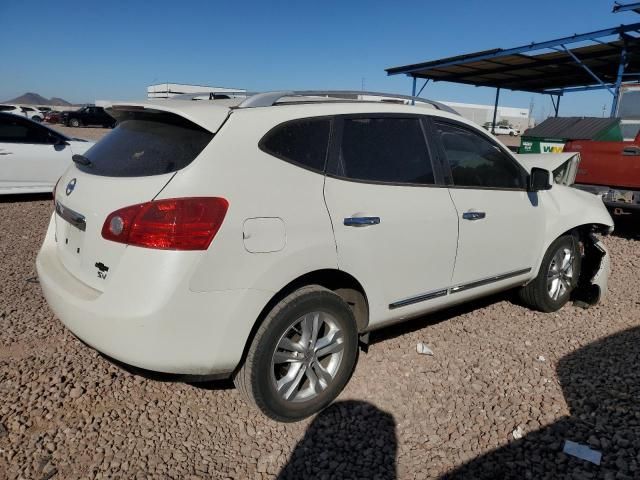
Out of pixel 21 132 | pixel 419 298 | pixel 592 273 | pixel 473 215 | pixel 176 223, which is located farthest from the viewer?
pixel 21 132

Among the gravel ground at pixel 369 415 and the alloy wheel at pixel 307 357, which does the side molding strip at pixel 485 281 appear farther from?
the alloy wheel at pixel 307 357

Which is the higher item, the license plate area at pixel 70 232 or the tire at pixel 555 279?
the license plate area at pixel 70 232

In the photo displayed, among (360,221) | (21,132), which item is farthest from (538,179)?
(21,132)

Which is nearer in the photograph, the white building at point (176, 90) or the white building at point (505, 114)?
the white building at point (176, 90)

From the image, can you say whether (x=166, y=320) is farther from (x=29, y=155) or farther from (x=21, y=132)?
(x=21, y=132)

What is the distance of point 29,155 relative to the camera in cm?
851

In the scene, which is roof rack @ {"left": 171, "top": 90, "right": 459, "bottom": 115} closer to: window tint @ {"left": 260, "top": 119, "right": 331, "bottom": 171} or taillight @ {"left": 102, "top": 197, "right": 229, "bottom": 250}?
window tint @ {"left": 260, "top": 119, "right": 331, "bottom": 171}

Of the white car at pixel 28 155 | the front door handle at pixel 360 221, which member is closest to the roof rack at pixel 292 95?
the front door handle at pixel 360 221

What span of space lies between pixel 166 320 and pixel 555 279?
3.66 m

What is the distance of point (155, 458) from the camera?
8.30ft

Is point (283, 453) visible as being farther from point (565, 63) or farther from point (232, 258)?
point (565, 63)

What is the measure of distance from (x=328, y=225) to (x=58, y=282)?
5.04 feet

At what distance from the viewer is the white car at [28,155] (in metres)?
8.37

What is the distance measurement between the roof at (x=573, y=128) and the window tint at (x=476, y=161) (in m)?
6.90
